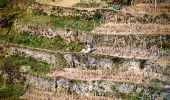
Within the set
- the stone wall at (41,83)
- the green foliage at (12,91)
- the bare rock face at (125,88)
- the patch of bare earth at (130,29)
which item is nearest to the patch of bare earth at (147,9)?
the patch of bare earth at (130,29)

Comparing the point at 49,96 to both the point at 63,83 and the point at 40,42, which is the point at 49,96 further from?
the point at 40,42

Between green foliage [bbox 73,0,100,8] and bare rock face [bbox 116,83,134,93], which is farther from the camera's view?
green foliage [bbox 73,0,100,8]

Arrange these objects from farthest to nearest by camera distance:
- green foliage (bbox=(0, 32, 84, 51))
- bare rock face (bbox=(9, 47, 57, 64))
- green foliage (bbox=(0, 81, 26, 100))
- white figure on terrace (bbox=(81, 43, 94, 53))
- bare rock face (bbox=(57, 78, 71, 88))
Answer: green foliage (bbox=(0, 32, 84, 51)) < bare rock face (bbox=(9, 47, 57, 64)) < white figure on terrace (bbox=(81, 43, 94, 53)) < green foliage (bbox=(0, 81, 26, 100)) < bare rock face (bbox=(57, 78, 71, 88))

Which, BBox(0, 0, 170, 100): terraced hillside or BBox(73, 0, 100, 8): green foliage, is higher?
BBox(73, 0, 100, 8): green foliage

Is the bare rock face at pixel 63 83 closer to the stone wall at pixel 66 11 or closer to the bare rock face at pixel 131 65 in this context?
the bare rock face at pixel 131 65

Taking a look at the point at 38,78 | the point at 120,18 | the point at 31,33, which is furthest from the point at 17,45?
the point at 120,18

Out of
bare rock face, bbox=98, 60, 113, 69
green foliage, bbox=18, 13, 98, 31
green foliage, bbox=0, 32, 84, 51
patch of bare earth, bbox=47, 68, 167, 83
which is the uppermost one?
green foliage, bbox=18, 13, 98, 31

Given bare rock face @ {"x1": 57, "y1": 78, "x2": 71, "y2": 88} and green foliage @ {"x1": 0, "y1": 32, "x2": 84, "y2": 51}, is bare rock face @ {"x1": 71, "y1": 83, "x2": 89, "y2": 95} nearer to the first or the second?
bare rock face @ {"x1": 57, "y1": 78, "x2": 71, "y2": 88}

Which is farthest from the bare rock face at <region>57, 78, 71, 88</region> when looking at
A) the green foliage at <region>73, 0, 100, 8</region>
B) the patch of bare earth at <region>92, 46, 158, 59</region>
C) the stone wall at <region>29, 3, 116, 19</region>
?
the green foliage at <region>73, 0, 100, 8</region>
